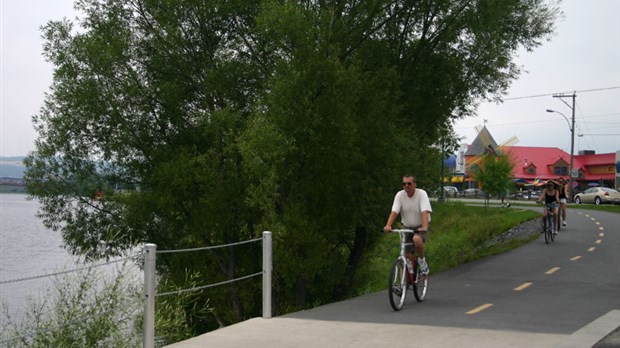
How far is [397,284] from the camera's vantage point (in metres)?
11.0

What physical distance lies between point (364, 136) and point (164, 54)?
644 centimetres

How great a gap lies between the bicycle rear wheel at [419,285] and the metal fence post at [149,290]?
193 inches

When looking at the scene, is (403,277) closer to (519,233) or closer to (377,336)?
(377,336)

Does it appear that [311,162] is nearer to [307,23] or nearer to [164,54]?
[307,23]

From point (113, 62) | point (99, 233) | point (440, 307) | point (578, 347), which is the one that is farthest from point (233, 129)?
point (578, 347)

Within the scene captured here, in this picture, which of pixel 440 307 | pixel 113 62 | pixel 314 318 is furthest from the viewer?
pixel 113 62

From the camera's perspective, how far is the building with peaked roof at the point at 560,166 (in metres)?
91.3

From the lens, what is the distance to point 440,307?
11.3 m

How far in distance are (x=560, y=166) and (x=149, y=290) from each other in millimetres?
98656

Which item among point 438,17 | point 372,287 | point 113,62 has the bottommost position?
point 372,287

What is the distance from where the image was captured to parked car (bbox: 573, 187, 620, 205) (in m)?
59.9

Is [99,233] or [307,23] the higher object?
[307,23]

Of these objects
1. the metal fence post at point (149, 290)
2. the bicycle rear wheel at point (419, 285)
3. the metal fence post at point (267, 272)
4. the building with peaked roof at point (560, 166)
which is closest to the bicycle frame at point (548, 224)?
the bicycle rear wheel at point (419, 285)

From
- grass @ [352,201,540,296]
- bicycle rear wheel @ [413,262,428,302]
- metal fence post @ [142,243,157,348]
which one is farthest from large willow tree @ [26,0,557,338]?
metal fence post @ [142,243,157,348]
